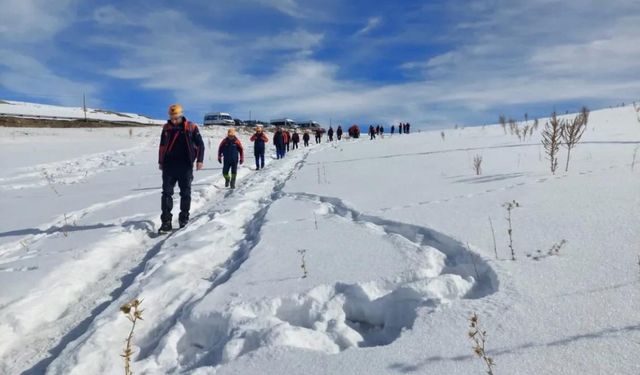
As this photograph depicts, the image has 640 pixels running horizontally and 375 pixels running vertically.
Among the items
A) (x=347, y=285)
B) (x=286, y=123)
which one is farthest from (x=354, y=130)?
(x=347, y=285)

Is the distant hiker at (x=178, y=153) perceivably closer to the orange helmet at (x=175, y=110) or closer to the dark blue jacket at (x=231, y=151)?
the orange helmet at (x=175, y=110)

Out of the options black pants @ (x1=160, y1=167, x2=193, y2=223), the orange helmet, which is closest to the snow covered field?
black pants @ (x1=160, y1=167, x2=193, y2=223)

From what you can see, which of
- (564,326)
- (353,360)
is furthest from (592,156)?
(353,360)

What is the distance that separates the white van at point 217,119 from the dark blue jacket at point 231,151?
4028 centimetres

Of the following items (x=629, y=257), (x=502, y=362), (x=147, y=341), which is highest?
(x=629, y=257)

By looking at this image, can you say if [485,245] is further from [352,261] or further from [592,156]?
[592,156]

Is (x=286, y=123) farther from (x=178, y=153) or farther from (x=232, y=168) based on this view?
(x=178, y=153)

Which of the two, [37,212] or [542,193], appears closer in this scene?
[542,193]

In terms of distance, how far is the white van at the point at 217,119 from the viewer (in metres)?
49.5

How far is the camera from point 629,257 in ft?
9.16

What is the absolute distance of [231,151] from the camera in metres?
9.97

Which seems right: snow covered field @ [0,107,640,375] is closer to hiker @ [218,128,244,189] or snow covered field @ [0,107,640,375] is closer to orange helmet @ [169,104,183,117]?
orange helmet @ [169,104,183,117]

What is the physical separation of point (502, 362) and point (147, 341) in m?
1.89

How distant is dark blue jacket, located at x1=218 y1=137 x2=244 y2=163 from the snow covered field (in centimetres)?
367
